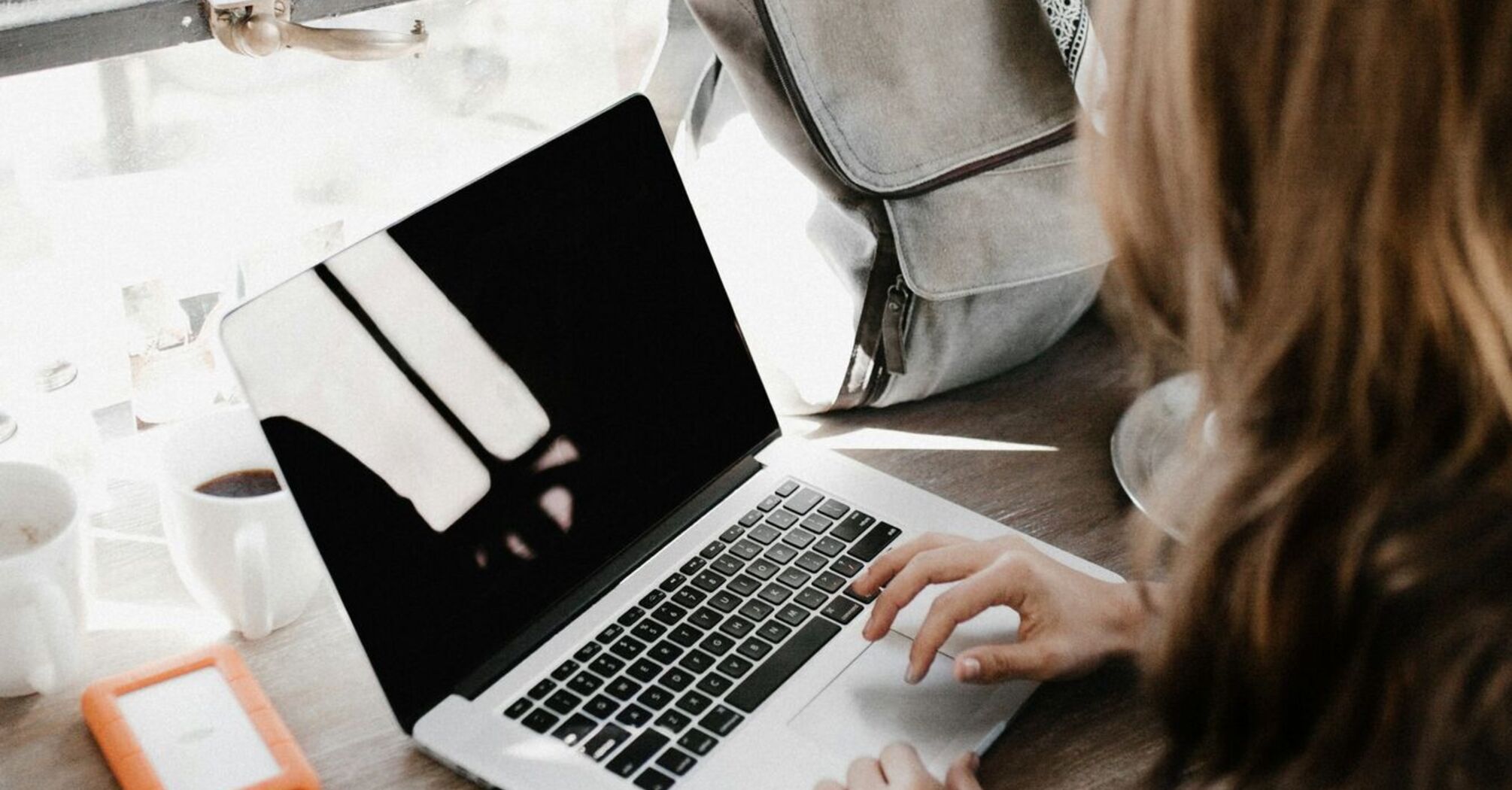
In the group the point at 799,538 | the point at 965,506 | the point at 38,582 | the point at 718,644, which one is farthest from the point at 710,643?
the point at 38,582

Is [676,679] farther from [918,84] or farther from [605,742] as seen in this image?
[918,84]

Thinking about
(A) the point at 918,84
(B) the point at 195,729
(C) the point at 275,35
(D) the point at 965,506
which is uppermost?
(C) the point at 275,35

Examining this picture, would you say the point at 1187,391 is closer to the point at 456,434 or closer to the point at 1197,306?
the point at 1197,306

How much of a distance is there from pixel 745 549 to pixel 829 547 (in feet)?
0.17

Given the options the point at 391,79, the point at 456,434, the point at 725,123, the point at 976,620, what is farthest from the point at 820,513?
the point at 391,79

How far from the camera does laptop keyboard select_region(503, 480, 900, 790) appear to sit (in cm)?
70

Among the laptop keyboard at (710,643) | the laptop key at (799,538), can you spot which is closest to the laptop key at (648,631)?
the laptop keyboard at (710,643)

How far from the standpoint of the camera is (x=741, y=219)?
105 cm

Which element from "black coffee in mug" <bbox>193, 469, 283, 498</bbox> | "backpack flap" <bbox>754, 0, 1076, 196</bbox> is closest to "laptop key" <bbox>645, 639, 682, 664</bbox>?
"black coffee in mug" <bbox>193, 469, 283, 498</bbox>

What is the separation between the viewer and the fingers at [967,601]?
736 millimetres

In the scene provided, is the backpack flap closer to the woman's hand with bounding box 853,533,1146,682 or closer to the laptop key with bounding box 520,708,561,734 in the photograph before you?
the woman's hand with bounding box 853,533,1146,682

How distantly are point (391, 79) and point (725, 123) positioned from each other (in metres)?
0.25

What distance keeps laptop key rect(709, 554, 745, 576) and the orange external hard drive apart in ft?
0.82

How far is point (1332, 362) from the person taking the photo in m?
0.53
